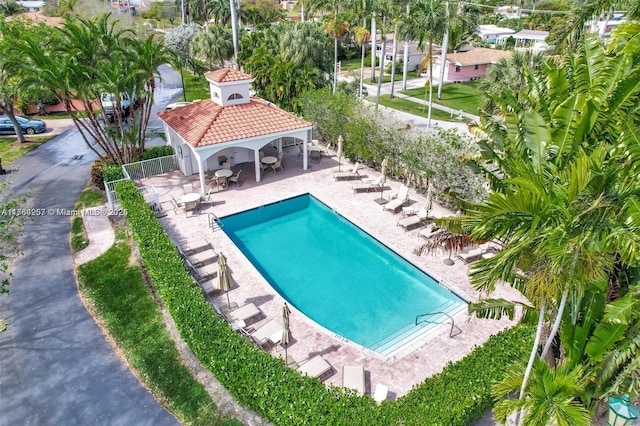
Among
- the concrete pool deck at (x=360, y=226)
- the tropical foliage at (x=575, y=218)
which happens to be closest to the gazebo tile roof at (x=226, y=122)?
the concrete pool deck at (x=360, y=226)

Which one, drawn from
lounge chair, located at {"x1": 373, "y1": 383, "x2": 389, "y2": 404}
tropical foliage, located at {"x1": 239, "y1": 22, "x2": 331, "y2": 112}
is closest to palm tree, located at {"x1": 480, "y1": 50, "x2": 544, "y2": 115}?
tropical foliage, located at {"x1": 239, "y1": 22, "x2": 331, "y2": 112}

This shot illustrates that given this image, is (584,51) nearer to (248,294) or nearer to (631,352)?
(631,352)

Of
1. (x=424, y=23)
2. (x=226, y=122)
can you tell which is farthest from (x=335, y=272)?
(x=424, y=23)

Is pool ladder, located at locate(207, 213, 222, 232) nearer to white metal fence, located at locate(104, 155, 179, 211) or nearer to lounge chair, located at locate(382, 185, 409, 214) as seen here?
white metal fence, located at locate(104, 155, 179, 211)

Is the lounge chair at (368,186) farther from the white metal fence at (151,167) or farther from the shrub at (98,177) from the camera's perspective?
the shrub at (98,177)

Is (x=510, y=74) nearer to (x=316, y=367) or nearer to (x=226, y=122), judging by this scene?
(x=226, y=122)

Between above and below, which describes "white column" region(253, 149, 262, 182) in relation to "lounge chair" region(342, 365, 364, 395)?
above
